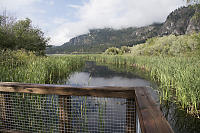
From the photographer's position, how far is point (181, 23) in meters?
74.0

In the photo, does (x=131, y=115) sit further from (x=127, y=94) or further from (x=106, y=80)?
(x=106, y=80)

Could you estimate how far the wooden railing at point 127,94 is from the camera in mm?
799

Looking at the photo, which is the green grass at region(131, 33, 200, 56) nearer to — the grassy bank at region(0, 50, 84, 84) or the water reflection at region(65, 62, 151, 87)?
the water reflection at region(65, 62, 151, 87)

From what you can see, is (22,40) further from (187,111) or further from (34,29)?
(187,111)

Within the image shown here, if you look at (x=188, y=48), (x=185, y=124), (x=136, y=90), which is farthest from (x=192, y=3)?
(x=188, y=48)

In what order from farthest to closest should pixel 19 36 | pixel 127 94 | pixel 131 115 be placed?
pixel 19 36, pixel 131 115, pixel 127 94

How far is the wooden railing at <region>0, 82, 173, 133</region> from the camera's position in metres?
0.80

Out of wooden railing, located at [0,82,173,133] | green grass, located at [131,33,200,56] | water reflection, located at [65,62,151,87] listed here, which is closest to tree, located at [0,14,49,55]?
water reflection, located at [65,62,151,87]

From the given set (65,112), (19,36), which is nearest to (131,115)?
(65,112)

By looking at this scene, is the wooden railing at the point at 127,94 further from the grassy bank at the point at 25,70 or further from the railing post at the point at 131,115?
the grassy bank at the point at 25,70

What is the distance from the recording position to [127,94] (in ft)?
4.82

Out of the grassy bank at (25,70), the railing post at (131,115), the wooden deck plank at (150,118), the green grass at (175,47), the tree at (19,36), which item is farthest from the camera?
the green grass at (175,47)

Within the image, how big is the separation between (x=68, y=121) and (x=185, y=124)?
3041 millimetres

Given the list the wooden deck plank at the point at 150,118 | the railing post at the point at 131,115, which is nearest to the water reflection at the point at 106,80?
the railing post at the point at 131,115
